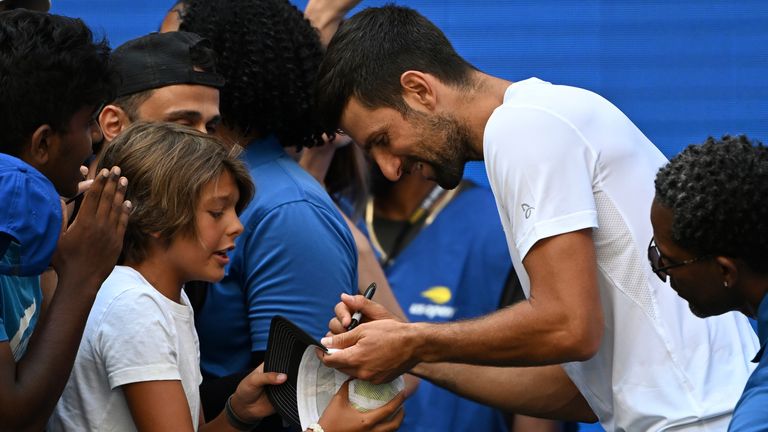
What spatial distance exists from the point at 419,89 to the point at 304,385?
0.72 m

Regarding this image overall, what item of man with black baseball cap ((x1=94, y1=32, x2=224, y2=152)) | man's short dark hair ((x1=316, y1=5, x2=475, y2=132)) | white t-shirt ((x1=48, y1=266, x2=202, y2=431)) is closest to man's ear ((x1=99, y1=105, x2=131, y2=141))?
man with black baseball cap ((x1=94, y1=32, x2=224, y2=152))

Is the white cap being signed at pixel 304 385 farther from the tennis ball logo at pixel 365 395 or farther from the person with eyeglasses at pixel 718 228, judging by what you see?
the person with eyeglasses at pixel 718 228

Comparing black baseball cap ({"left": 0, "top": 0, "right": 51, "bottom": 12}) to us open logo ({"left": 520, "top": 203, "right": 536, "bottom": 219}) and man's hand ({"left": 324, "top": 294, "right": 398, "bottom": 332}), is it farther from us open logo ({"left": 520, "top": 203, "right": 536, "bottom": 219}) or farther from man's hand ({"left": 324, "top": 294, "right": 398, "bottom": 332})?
us open logo ({"left": 520, "top": 203, "right": 536, "bottom": 219})

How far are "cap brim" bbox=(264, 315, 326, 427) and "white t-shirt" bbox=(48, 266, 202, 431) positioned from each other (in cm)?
18

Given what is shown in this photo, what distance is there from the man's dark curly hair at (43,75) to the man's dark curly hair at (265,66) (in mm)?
594

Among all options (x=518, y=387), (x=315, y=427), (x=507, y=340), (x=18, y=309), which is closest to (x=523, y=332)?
(x=507, y=340)

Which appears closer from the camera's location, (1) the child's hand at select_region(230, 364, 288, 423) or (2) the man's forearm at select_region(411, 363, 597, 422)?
(1) the child's hand at select_region(230, 364, 288, 423)

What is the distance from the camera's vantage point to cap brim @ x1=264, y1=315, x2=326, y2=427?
8.40 feet

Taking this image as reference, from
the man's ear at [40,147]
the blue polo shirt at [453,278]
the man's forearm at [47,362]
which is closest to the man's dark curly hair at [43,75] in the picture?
the man's ear at [40,147]

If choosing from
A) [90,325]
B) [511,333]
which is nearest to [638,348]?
[511,333]

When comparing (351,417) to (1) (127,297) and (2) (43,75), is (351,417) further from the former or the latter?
(2) (43,75)

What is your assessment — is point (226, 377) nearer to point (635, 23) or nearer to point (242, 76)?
point (242, 76)

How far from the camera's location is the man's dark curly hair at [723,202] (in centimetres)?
224

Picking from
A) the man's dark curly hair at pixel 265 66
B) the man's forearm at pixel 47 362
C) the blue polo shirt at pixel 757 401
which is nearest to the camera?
the blue polo shirt at pixel 757 401
